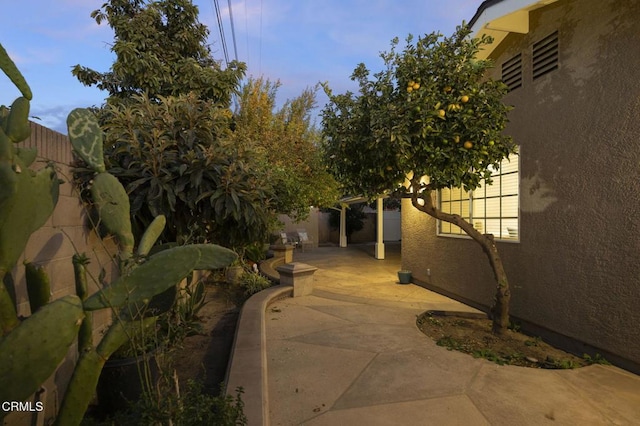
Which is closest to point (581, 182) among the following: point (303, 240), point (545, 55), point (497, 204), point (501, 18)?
point (497, 204)

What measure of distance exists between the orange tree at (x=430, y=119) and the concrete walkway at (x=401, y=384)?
151 cm

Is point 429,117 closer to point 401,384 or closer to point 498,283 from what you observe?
point 498,283

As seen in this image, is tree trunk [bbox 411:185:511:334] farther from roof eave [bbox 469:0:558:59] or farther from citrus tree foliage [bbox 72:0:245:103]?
citrus tree foliage [bbox 72:0:245:103]

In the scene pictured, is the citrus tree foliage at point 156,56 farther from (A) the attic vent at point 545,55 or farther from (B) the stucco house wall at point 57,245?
(A) the attic vent at point 545,55

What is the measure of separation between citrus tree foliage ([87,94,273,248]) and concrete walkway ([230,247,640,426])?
1597mm

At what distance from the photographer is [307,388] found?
12.0 ft

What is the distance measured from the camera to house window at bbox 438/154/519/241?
6.12 metres

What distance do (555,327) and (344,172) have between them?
362 cm

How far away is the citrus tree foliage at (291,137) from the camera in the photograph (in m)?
10.7

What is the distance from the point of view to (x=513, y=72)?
6.12 meters

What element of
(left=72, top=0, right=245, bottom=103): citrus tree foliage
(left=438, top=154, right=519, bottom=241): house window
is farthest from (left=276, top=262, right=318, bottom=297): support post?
(left=72, top=0, right=245, bottom=103): citrus tree foliage

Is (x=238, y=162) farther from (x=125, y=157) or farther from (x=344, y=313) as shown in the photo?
(x=344, y=313)

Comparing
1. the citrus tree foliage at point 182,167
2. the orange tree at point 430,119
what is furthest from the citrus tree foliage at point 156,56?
the orange tree at point 430,119

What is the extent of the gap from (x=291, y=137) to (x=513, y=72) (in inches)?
288
